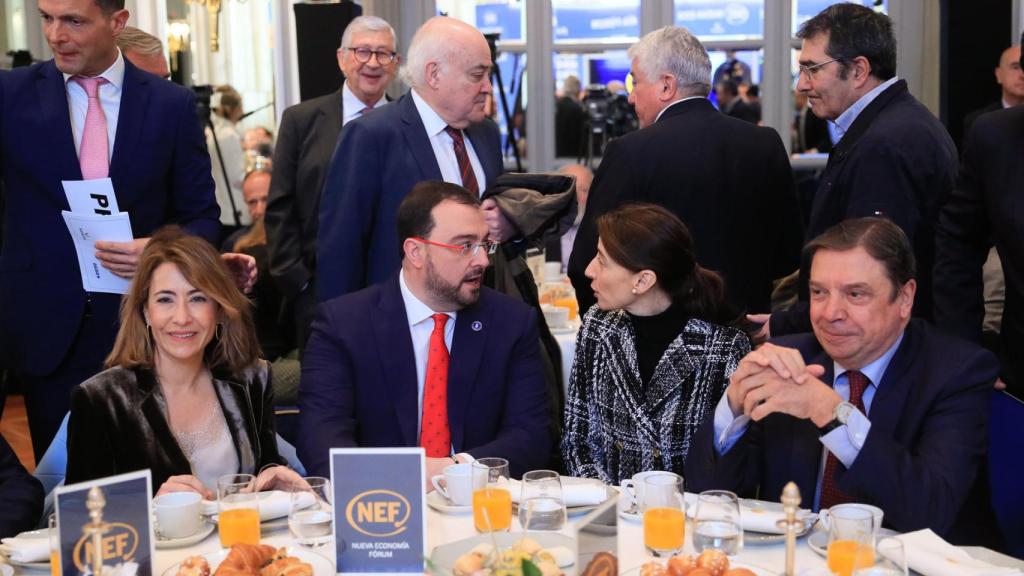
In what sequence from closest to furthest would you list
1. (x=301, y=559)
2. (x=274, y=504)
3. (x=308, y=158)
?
(x=301, y=559)
(x=274, y=504)
(x=308, y=158)

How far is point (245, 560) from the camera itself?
6.14ft

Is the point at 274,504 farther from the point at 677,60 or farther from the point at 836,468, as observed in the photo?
the point at 677,60

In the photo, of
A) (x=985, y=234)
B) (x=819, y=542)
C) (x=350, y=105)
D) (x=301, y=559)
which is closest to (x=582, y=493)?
(x=819, y=542)

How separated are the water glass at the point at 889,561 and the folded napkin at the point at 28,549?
135 cm

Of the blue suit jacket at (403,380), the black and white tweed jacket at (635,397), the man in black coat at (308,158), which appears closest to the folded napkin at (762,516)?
the black and white tweed jacket at (635,397)

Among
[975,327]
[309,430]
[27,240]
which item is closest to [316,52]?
[27,240]

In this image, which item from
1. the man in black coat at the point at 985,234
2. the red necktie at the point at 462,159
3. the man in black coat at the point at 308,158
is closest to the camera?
the man in black coat at the point at 985,234

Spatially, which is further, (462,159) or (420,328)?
(462,159)

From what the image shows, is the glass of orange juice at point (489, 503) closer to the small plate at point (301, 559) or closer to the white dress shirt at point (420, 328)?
the small plate at point (301, 559)

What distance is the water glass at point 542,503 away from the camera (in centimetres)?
199

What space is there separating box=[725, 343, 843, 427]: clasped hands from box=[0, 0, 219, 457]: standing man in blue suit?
159 centimetres

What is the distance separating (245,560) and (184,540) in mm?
274

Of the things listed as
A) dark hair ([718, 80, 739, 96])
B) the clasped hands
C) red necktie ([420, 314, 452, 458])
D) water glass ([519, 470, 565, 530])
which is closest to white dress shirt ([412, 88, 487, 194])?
red necktie ([420, 314, 452, 458])

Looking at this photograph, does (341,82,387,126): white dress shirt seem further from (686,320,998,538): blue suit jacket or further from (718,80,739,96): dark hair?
Result: (718,80,739,96): dark hair
